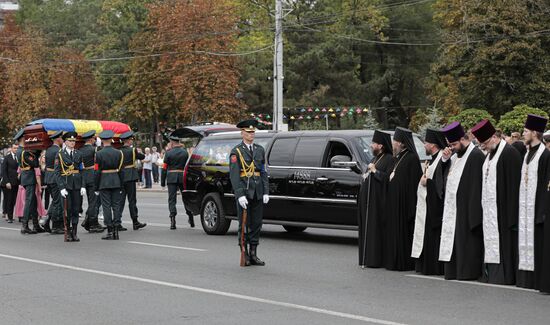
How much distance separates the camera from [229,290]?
1097 centimetres

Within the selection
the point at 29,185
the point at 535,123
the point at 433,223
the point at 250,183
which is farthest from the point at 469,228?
the point at 29,185

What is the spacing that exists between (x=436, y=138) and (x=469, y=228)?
4.81 ft

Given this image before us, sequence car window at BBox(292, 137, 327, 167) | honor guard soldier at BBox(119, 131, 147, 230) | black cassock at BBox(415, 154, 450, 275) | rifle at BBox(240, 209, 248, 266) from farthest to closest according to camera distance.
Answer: honor guard soldier at BBox(119, 131, 147, 230), car window at BBox(292, 137, 327, 167), rifle at BBox(240, 209, 248, 266), black cassock at BBox(415, 154, 450, 275)

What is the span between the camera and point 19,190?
74.6 feet

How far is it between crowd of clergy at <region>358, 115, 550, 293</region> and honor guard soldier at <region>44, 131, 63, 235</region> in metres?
7.52

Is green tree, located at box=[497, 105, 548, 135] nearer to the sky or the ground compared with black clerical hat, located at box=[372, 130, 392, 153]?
nearer to the sky

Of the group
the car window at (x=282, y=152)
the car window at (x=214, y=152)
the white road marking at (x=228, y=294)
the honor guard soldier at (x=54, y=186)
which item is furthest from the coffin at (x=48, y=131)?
the white road marking at (x=228, y=294)

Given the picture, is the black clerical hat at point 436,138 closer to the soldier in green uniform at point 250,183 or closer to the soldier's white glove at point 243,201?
the soldier in green uniform at point 250,183

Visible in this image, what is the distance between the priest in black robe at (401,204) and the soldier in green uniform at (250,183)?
1.79m

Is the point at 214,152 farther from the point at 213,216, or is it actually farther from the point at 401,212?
the point at 401,212

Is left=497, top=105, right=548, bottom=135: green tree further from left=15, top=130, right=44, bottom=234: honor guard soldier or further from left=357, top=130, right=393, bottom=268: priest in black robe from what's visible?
left=357, top=130, right=393, bottom=268: priest in black robe

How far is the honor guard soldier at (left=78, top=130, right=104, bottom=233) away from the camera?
730 inches

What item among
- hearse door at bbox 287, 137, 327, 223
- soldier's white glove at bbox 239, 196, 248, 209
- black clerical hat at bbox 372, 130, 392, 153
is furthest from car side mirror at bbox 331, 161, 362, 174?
soldier's white glove at bbox 239, 196, 248, 209

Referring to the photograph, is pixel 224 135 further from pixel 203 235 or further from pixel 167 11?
pixel 167 11
